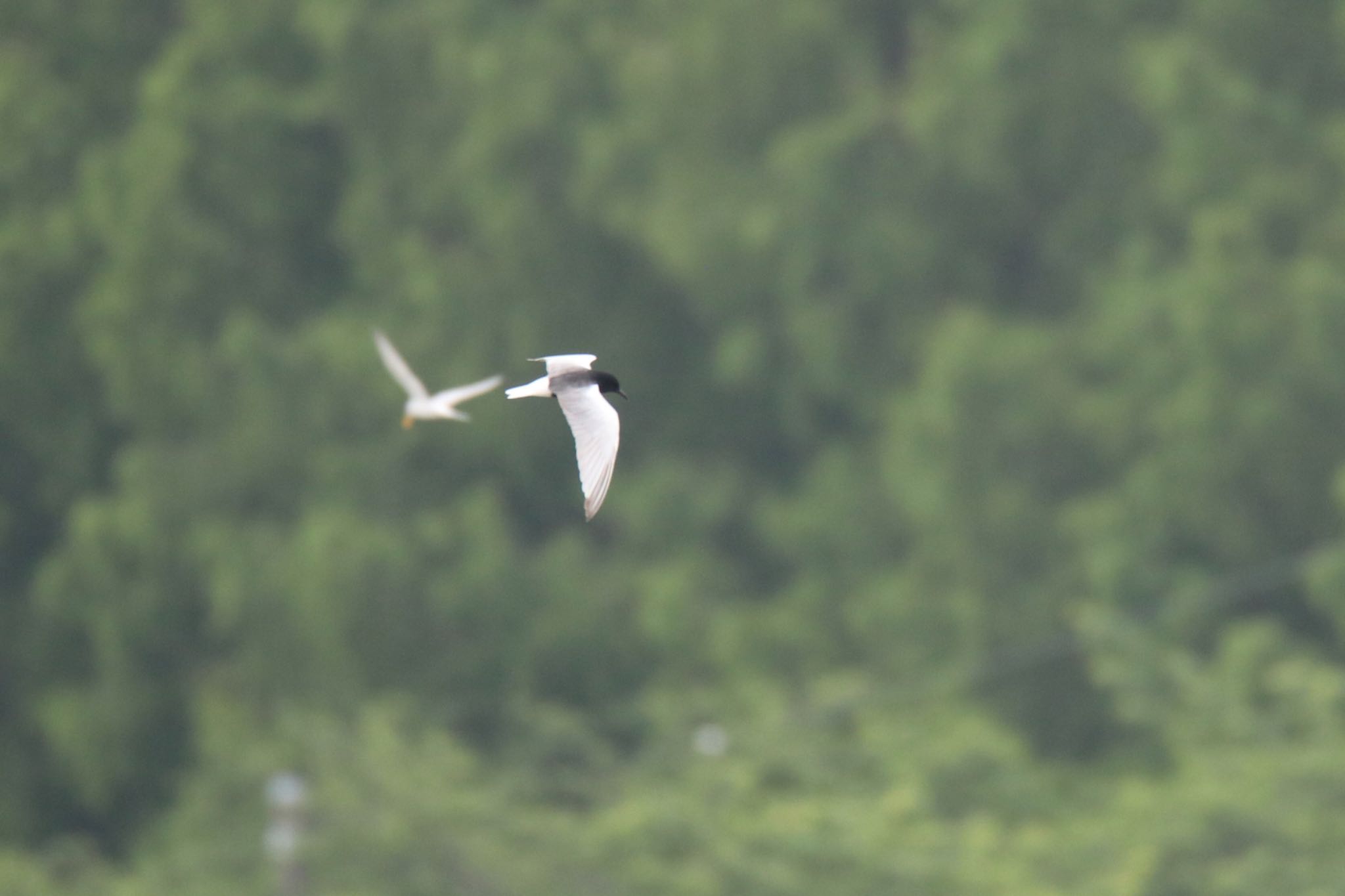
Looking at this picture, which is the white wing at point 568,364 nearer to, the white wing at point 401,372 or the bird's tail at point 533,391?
the bird's tail at point 533,391

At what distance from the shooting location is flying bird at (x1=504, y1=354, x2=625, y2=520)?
6750 mm

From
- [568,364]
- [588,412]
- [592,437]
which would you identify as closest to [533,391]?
[588,412]

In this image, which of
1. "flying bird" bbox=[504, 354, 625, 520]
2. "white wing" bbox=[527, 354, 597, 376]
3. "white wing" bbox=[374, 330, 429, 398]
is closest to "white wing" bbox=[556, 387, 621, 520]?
"flying bird" bbox=[504, 354, 625, 520]

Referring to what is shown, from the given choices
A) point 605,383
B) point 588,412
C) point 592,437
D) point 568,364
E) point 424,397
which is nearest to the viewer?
point 424,397

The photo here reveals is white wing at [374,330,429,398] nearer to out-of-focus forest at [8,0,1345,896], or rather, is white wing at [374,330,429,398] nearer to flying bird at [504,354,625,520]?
flying bird at [504,354,625,520]

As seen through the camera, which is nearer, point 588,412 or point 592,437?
point 592,437

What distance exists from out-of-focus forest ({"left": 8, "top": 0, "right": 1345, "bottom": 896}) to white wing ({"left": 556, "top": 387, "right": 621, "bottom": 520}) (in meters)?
7.18

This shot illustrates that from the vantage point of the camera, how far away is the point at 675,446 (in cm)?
2117

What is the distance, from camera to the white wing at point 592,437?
6727mm

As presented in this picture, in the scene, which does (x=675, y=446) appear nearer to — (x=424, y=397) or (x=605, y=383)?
(x=605, y=383)

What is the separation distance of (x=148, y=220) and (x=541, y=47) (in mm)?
3317

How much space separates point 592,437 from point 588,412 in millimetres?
143

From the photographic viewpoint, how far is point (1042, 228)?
20.1m

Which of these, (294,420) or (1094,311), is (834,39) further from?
(294,420)
